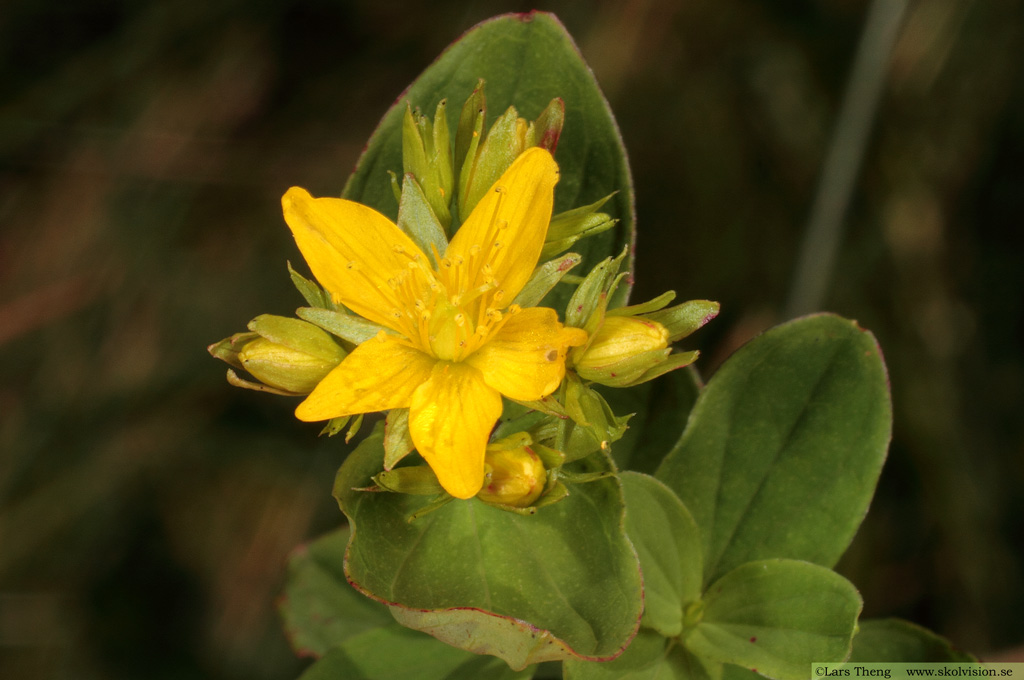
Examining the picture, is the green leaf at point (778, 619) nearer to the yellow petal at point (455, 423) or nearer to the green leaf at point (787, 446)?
the green leaf at point (787, 446)

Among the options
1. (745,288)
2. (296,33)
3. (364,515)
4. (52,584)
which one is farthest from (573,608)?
(296,33)

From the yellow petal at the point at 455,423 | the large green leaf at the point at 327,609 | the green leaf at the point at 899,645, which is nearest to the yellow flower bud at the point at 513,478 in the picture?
the yellow petal at the point at 455,423

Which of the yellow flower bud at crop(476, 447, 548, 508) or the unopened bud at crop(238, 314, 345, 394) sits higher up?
the unopened bud at crop(238, 314, 345, 394)

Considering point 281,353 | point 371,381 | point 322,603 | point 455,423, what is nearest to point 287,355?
point 281,353

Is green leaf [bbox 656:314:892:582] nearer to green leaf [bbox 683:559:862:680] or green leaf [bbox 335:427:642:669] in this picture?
green leaf [bbox 683:559:862:680]

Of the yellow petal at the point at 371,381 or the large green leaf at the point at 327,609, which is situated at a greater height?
the yellow petal at the point at 371,381

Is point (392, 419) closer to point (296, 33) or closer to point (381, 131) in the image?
point (381, 131)

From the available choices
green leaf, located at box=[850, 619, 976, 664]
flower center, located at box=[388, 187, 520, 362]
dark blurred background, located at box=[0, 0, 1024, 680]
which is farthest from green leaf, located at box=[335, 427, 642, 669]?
dark blurred background, located at box=[0, 0, 1024, 680]
